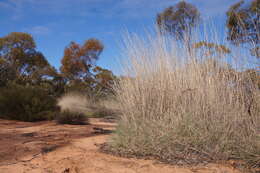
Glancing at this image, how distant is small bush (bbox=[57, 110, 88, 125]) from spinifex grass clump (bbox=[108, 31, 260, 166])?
3.27m

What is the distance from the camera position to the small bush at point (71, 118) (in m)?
5.63

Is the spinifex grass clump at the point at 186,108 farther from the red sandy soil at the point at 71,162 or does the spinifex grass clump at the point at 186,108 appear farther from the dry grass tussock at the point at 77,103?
the dry grass tussock at the point at 77,103

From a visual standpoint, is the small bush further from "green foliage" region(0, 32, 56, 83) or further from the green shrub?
"green foliage" region(0, 32, 56, 83)

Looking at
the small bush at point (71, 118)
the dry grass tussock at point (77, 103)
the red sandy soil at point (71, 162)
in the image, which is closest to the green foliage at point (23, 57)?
the dry grass tussock at point (77, 103)

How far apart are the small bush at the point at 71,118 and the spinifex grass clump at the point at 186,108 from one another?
10.7ft

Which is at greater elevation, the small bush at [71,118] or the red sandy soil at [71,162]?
the small bush at [71,118]

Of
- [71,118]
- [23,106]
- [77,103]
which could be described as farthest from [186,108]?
[77,103]

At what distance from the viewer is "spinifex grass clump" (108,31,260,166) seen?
2.02m

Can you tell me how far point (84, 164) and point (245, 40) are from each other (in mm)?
2104

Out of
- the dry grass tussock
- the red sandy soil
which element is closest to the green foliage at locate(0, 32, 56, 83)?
the dry grass tussock

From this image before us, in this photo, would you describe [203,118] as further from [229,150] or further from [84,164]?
[84,164]

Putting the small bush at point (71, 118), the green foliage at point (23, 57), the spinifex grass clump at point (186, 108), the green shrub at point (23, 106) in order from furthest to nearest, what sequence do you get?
1. the green foliage at point (23, 57)
2. the green shrub at point (23, 106)
3. the small bush at point (71, 118)
4. the spinifex grass clump at point (186, 108)

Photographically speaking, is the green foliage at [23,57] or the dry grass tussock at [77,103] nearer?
the dry grass tussock at [77,103]

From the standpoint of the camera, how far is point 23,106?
6680mm
